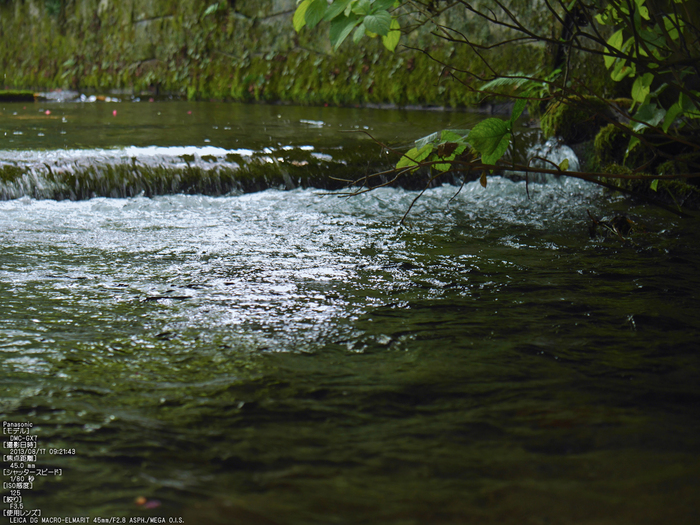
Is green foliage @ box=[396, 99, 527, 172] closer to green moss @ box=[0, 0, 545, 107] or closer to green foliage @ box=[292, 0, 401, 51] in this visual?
green foliage @ box=[292, 0, 401, 51]

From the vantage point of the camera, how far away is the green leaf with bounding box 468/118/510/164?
68.6 inches

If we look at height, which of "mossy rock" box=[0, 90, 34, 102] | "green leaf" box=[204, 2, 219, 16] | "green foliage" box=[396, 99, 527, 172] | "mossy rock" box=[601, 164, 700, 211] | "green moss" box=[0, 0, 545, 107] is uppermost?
"green leaf" box=[204, 2, 219, 16]

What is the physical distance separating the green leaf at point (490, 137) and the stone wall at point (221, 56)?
4.92 metres

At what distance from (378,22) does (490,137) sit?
472 mm

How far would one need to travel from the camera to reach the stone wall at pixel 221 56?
7.36 metres

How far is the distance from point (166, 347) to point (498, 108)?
19.5ft

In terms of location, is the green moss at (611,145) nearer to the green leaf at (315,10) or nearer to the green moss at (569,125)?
the green moss at (569,125)

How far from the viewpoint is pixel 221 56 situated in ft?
30.7

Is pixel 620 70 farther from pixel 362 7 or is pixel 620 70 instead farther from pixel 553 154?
pixel 553 154

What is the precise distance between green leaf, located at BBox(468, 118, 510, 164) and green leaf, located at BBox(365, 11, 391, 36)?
393 mm

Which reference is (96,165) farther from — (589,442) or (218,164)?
(589,442)

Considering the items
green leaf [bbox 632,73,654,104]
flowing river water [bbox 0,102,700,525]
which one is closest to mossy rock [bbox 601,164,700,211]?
flowing river water [bbox 0,102,700,525]

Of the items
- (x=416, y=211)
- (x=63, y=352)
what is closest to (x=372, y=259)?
(x=416, y=211)

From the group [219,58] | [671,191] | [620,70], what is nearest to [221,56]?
[219,58]
